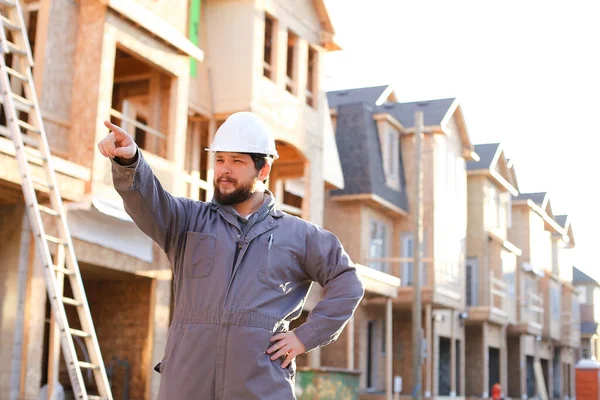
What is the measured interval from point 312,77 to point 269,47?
1437mm

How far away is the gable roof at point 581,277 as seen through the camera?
63234 mm

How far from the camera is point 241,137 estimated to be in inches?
183

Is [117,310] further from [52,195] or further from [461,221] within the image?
[461,221]

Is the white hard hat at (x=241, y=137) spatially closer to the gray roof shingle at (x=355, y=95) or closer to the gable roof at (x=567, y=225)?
the gray roof shingle at (x=355, y=95)

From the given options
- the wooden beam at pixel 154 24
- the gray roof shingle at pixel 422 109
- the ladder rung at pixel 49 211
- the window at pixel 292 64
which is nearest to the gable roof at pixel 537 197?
the gray roof shingle at pixel 422 109

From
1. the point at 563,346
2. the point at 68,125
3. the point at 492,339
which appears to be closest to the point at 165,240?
the point at 68,125

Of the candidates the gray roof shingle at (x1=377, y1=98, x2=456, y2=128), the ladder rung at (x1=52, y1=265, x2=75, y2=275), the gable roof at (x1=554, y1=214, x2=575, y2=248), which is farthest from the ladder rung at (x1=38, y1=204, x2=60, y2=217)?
the gable roof at (x1=554, y1=214, x2=575, y2=248)

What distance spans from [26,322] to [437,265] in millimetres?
18772

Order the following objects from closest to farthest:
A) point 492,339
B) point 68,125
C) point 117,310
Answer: point 68,125
point 117,310
point 492,339

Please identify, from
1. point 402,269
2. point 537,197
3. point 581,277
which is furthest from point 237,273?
point 581,277

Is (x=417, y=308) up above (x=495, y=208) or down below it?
below

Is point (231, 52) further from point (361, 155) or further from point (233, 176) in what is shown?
point (233, 176)

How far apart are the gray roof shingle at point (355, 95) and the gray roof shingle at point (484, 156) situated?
5985 mm

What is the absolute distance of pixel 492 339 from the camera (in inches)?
1448
